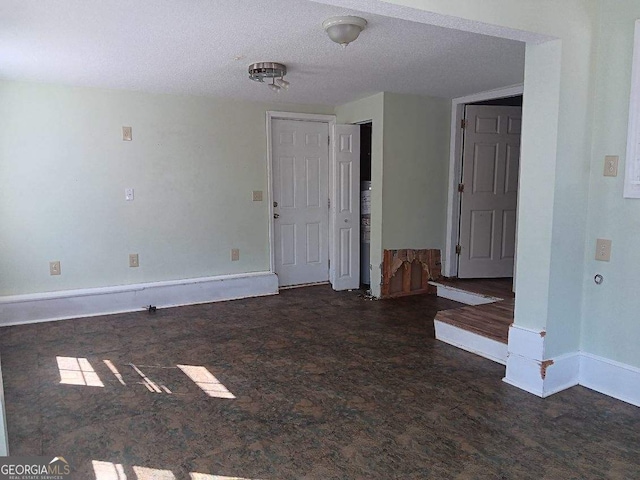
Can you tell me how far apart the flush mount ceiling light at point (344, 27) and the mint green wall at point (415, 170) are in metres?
2.05

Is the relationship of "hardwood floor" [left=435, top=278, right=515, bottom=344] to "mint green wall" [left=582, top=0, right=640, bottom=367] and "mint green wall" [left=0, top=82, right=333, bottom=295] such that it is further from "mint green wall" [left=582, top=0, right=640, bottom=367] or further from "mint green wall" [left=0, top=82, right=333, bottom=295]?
"mint green wall" [left=0, top=82, right=333, bottom=295]

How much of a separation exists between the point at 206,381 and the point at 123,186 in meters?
2.45

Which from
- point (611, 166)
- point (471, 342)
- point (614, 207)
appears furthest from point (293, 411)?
point (611, 166)

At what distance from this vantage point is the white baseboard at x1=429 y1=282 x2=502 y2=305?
428cm

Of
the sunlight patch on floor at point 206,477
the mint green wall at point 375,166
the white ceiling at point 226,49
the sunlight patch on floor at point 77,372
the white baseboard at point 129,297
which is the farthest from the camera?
the mint green wall at point 375,166

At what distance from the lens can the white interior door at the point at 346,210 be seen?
512 centimetres

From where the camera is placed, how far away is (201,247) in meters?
4.80

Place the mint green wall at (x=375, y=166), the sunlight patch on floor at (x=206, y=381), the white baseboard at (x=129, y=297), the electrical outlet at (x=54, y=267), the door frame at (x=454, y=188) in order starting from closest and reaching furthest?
the sunlight patch on floor at (x=206, y=381), the white baseboard at (x=129, y=297), the electrical outlet at (x=54, y=267), the mint green wall at (x=375, y=166), the door frame at (x=454, y=188)

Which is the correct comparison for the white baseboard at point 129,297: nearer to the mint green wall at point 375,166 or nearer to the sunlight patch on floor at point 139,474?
the mint green wall at point 375,166

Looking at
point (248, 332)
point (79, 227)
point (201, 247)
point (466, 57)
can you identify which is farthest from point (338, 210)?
point (79, 227)

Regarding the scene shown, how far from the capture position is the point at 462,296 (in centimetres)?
460

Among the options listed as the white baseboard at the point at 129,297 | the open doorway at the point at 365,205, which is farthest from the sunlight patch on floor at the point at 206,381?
the open doorway at the point at 365,205

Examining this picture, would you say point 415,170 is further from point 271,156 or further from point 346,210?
point 271,156

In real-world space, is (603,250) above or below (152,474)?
above
